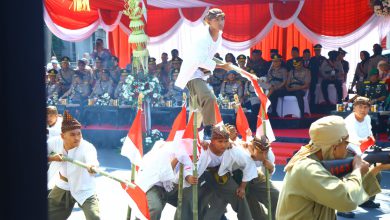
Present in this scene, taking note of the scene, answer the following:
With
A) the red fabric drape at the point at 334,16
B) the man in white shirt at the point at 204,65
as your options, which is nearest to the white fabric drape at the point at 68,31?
the red fabric drape at the point at 334,16

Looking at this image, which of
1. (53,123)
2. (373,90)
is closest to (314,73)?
(373,90)

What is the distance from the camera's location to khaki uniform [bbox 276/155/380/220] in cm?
288

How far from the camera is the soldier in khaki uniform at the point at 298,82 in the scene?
445 inches

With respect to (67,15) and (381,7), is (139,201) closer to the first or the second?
(67,15)

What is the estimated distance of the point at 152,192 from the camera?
4812 millimetres

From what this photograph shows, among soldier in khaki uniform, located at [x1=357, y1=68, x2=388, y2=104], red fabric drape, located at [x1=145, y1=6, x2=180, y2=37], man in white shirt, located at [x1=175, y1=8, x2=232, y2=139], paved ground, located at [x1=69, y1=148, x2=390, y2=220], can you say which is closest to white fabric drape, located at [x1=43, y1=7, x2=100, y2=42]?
red fabric drape, located at [x1=145, y1=6, x2=180, y2=37]

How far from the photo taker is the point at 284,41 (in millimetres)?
13453

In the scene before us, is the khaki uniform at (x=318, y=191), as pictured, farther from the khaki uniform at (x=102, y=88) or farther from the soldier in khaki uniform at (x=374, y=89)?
the khaki uniform at (x=102, y=88)

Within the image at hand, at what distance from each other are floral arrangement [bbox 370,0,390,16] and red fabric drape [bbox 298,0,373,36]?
0.31 metres

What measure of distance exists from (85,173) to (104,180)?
375cm

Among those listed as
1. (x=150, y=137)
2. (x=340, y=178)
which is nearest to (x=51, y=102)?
(x=150, y=137)

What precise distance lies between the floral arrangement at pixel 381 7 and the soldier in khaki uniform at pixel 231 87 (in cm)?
313

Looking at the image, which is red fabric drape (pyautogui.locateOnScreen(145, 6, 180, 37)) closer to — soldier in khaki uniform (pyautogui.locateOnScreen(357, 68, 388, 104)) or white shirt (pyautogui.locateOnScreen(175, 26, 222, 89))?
soldier in khaki uniform (pyautogui.locateOnScreen(357, 68, 388, 104))

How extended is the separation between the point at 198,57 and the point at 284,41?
881 centimetres
